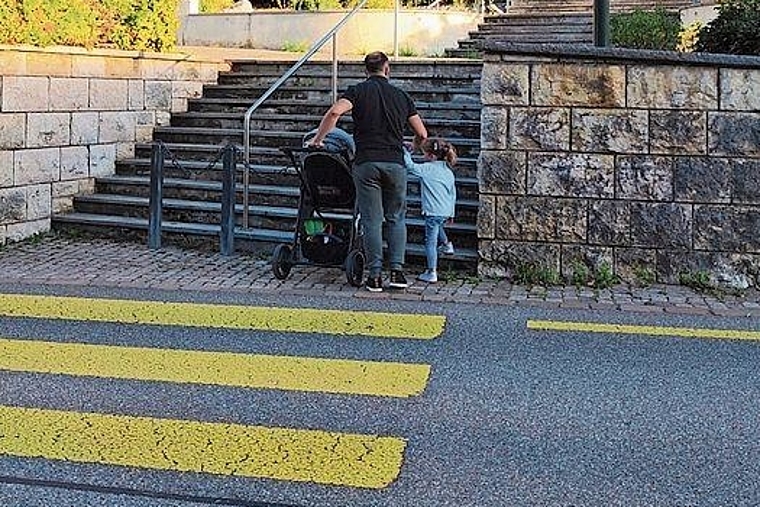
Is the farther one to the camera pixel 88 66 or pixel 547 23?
pixel 547 23

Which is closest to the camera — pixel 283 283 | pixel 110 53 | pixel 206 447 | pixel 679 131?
pixel 206 447

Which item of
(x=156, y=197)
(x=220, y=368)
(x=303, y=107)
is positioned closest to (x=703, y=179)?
(x=220, y=368)

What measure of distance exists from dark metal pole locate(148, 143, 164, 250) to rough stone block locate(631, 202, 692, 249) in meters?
4.63

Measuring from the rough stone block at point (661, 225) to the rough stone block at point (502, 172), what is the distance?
0.96m

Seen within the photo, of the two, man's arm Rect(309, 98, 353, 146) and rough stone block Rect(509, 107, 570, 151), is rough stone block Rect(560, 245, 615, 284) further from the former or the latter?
man's arm Rect(309, 98, 353, 146)

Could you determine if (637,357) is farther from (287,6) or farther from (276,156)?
(287,6)

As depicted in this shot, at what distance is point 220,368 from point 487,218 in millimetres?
3629

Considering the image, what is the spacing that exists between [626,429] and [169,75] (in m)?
9.51

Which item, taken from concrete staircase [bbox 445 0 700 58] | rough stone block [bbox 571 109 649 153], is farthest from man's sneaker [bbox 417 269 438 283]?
concrete staircase [bbox 445 0 700 58]

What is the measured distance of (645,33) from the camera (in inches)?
519

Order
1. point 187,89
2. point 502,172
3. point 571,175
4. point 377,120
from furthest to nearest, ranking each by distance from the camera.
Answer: point 187,89 → point 502,172 → point 571,175 → point 377,120

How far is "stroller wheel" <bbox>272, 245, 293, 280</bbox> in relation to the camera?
8281 mm

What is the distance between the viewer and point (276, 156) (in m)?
11.5

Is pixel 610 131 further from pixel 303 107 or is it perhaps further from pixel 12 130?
pixel 12 130
